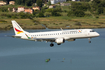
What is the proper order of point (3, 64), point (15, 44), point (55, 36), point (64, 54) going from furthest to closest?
point (15, 44) → point (55, 36) → point (64, 54) → point (3, 64)

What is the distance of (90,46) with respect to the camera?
302 ft

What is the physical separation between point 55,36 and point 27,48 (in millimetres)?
12713

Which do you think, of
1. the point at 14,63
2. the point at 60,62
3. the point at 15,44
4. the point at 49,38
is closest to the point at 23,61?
the point at 14,63

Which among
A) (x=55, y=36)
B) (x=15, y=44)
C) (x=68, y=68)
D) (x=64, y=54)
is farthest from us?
(x=15, y=44)

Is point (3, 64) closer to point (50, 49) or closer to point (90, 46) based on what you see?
point (50, 49)

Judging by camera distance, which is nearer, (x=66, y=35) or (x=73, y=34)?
(x=73, y=34)

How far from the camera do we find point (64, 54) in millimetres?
79312

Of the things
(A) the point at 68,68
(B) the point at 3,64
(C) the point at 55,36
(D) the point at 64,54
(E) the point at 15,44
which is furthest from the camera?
(E) the point at 15,44

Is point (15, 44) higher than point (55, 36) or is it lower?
lower

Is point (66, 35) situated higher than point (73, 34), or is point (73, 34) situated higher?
point (73, 34)

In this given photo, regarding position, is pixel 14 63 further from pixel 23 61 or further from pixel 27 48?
pixel 27 48

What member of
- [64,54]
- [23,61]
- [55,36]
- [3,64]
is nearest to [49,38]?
[55,36]

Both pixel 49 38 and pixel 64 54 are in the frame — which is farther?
pixel 49 38

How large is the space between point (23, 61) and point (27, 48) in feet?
60.3
